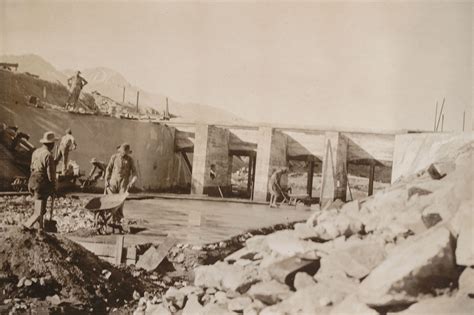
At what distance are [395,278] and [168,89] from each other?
9.65 ft

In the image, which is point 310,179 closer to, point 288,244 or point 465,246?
point 288,244

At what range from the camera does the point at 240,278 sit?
10.4 ft

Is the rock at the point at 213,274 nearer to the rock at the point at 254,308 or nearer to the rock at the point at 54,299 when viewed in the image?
the rock at the point at 254,308

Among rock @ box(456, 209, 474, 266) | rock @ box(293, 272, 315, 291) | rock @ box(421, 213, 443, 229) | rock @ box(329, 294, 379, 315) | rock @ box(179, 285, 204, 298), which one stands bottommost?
rock @ box(179, 285, 204, 298)

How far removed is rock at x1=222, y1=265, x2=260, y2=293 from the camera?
306cm

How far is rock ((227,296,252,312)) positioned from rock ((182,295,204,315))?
0.23 m

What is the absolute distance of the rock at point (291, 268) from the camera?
9.53ft

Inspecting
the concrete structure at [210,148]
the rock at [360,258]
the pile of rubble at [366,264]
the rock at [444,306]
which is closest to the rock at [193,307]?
the pile of rubble at [366,264]

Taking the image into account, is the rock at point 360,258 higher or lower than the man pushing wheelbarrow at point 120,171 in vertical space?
lower

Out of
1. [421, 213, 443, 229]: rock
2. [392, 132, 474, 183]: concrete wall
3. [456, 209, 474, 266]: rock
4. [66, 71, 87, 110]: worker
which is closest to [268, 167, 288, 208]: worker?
[392, 132, 474, 183]: concrete wall

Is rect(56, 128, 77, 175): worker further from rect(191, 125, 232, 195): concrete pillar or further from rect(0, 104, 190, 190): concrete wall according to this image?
rect(191, 125, 232, 195): concrete pillar

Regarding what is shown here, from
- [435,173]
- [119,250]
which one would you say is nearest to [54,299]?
[119,250]

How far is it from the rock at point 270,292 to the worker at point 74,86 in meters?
3.56

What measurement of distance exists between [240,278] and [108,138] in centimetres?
420
